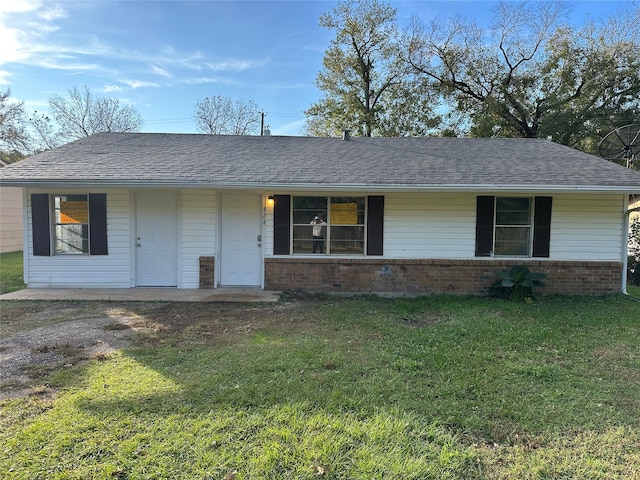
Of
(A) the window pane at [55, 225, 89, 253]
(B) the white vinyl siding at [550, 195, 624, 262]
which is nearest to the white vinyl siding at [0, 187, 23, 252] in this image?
(A) the window pane at [55, 225, 89, 253]

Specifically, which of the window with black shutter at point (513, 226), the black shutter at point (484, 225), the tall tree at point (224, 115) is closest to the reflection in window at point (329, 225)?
the black shutter at point (484, 225)

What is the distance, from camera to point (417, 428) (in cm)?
276

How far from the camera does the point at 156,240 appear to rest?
799 cm

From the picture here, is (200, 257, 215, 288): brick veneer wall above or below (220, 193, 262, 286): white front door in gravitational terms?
below

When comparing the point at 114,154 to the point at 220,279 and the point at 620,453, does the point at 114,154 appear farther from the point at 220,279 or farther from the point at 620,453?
the point at 620,453

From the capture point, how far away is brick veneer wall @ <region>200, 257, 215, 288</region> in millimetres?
7922

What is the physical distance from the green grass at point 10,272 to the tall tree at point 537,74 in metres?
20.1

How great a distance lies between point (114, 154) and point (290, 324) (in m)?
6.13

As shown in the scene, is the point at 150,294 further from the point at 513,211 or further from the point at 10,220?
the point at 10,220

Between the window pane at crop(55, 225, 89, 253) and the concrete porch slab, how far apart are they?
865mm

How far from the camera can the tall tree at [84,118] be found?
89.9 feet

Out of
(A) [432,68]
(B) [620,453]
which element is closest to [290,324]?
(B) [620,453]

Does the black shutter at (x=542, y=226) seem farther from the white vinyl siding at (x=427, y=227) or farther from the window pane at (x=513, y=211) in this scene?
the white vinyl siding at (x=427, y=227)

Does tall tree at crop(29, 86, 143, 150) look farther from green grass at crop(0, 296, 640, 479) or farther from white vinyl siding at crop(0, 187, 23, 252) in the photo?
green grass at crop(0, 296, 640, 479)
